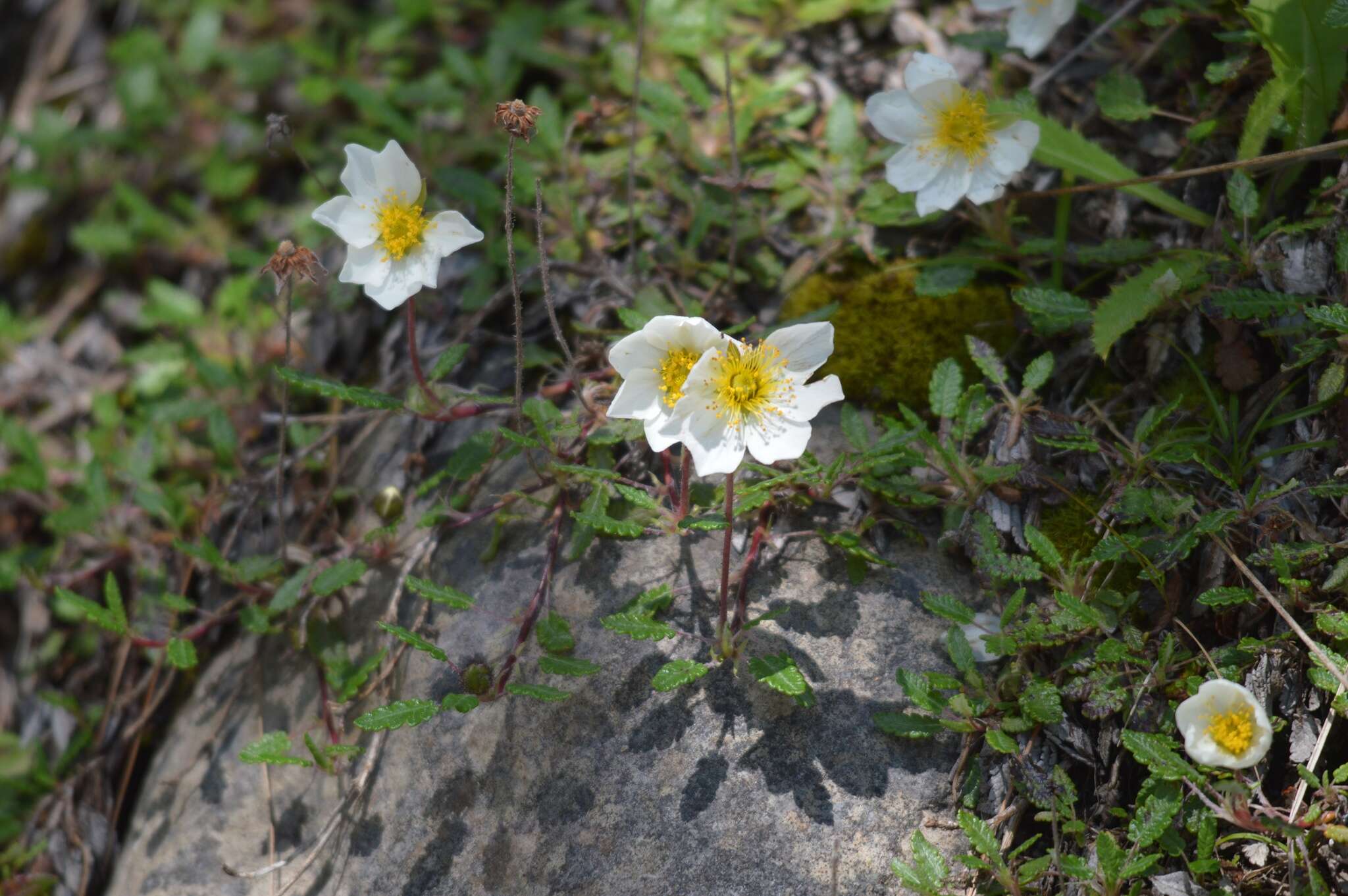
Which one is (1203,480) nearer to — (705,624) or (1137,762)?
(1137,762)

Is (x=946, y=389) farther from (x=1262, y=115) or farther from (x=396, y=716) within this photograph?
(x=396, y=716)

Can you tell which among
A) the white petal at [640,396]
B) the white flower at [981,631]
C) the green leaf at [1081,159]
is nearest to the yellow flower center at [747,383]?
the white petal at [640,396]

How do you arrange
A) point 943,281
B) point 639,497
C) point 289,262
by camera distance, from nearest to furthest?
point 289,262, point 639,497, point 943,281

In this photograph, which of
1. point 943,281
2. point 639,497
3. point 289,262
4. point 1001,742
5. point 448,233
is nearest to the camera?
point 1001,742

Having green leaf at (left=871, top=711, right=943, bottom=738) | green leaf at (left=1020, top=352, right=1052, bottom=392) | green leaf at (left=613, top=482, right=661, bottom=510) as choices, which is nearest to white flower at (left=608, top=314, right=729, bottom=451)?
green leaf at (left=613, top=482, right=661, bottom=510)

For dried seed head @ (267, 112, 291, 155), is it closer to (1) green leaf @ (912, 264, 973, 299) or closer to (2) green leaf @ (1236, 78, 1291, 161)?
(1) green leaf @ (912, 264, 973, 299)

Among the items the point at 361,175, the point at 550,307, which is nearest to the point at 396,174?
the point at 361,175
